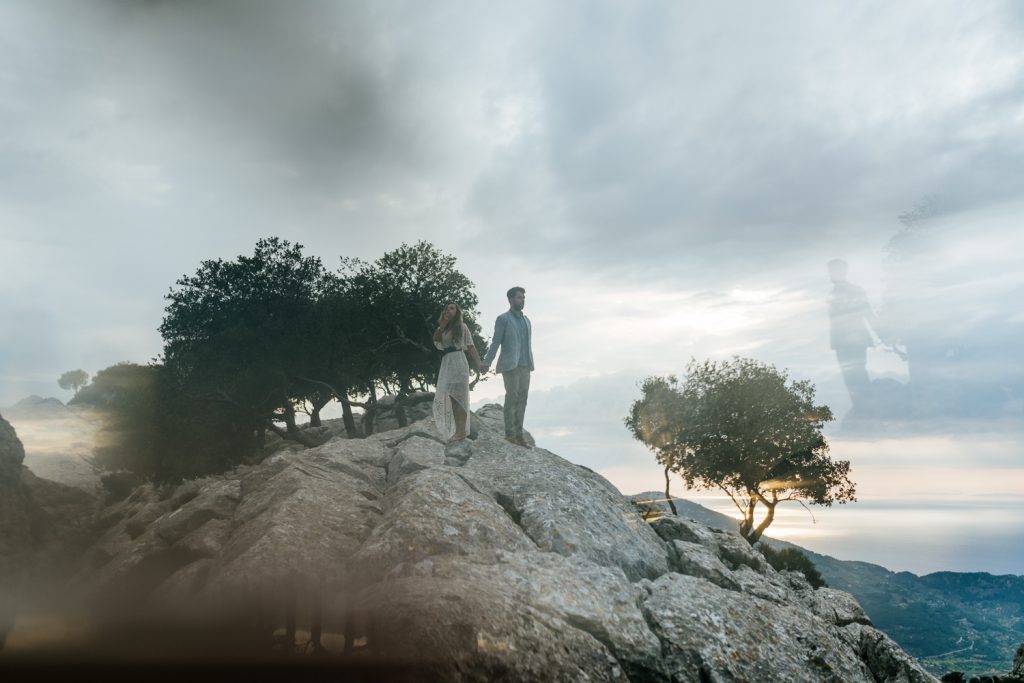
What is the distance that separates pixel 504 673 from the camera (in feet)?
21.8

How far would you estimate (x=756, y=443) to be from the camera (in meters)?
38.8

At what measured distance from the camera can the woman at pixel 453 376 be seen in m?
17.4

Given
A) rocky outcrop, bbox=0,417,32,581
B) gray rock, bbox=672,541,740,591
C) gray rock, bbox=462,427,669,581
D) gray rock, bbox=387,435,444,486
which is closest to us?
gray rock, bbox=462,427,669,581

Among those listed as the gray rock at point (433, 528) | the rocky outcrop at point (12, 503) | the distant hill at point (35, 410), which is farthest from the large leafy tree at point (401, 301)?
the distant hill at point (35, 410)

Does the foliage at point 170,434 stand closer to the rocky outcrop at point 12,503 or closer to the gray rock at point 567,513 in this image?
the rocky outcrop at point 12,503

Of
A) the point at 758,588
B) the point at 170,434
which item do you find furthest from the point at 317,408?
the point at 758,588

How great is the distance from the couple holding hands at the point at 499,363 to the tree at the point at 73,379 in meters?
135

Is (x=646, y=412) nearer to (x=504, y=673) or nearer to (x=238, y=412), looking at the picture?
(x=238, y=412)

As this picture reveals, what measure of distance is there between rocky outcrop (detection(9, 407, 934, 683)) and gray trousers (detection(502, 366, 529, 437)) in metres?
3.41

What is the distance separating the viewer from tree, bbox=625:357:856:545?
1545 inches

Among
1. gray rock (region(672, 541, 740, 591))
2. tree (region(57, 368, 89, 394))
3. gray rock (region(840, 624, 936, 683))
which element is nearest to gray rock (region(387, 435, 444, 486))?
gray rock (region(672, 541, 740, 591))

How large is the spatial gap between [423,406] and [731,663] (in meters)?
37.4

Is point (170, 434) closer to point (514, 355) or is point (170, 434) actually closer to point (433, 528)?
point (514, 355)

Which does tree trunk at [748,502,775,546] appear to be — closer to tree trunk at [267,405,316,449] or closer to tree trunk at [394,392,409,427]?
tree trunk at [394,392,409,427]
